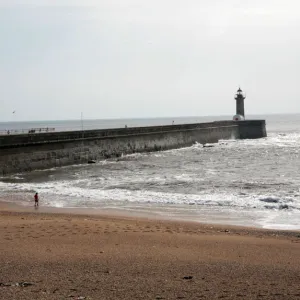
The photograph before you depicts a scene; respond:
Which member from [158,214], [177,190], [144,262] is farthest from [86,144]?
[144,262]

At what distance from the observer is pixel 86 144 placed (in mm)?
35750

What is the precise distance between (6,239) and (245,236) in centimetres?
513

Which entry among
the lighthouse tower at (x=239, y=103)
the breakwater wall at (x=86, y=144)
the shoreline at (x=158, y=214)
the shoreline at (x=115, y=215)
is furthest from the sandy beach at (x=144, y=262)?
the lighthouse tower at (x=239, y=103)

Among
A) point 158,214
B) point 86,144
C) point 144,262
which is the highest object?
point 86,144

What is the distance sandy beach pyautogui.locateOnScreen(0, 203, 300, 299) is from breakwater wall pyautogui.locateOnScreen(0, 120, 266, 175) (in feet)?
54.5

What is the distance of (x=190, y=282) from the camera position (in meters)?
6.80

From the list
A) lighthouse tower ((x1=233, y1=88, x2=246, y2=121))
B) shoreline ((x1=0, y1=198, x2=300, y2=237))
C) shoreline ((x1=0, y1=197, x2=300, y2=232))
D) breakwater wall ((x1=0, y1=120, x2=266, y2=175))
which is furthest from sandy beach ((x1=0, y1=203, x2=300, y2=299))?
lighthouse tower ((x1=233, y1=88, x2=246, y2=121))

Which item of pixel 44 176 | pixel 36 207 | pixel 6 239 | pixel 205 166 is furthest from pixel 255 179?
pixel 6 239

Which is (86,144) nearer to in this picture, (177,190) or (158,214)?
(177,190)

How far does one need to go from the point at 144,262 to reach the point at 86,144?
1111 inches

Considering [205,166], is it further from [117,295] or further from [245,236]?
[117,295]

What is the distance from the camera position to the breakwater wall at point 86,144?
92.7ft

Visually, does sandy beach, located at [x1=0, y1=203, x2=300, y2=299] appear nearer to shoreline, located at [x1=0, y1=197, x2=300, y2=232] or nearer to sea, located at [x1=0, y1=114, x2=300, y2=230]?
shoreline, located at [x1=0, y1=197, x2=300, y2=232]

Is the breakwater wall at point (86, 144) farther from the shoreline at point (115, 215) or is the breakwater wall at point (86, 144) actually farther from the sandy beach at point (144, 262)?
the sandy beach at point (144, 262)
